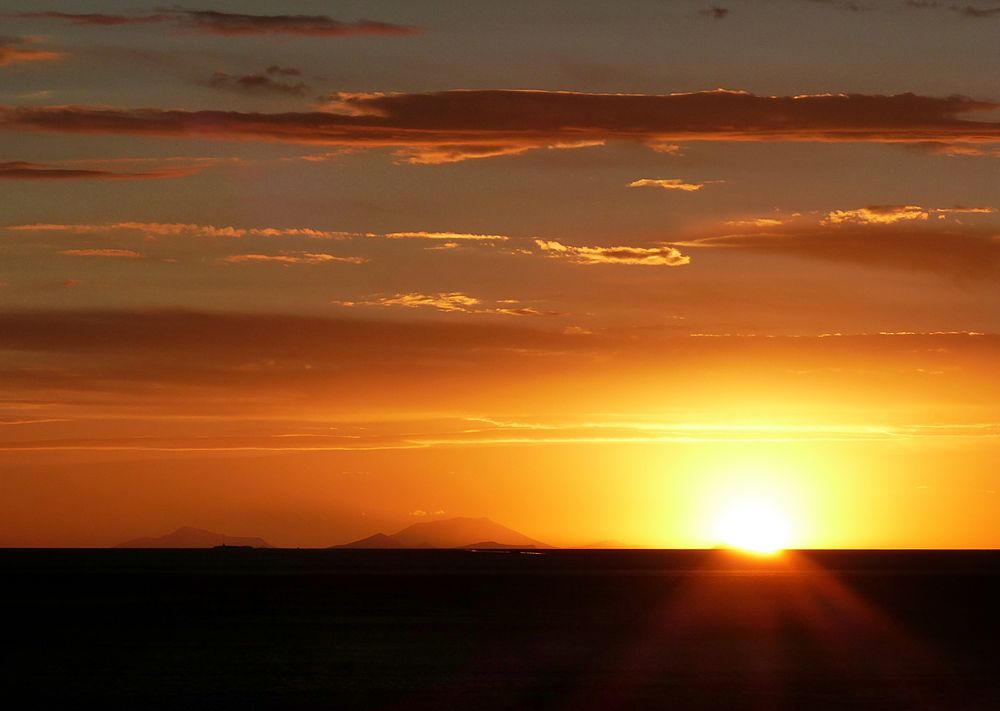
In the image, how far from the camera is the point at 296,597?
7256 cm

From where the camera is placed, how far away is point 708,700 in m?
35.6

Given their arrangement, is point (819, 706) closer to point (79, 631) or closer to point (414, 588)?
point (79, 631)

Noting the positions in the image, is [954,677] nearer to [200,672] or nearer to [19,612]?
[200,672]

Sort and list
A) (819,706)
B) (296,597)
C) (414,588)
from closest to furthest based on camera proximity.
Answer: (819,706)
(296,597)
(414,588)

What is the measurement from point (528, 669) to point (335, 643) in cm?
939

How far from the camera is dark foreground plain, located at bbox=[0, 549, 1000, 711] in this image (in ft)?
120

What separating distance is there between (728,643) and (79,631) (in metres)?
24.7

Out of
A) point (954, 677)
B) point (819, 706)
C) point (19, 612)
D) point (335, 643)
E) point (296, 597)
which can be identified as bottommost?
point (819, 706)

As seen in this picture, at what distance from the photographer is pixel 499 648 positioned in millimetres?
47406

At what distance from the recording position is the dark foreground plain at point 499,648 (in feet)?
120

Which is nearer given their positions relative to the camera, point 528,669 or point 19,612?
point 528,669

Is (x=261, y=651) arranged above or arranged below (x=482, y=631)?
below

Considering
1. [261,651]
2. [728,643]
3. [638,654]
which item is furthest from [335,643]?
[728,643]

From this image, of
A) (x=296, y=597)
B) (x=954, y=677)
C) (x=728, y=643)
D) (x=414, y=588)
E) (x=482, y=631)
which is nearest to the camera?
(x=954, y=677)
